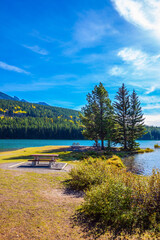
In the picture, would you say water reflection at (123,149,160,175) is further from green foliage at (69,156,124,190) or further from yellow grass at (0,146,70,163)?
yellow grass at (0,146,70,163)

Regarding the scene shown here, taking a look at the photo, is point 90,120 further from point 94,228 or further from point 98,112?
point 94,228

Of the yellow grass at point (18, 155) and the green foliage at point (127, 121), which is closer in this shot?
the yellow grass at point (18, 155)

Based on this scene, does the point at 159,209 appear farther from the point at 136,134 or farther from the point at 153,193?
the point at 136,134

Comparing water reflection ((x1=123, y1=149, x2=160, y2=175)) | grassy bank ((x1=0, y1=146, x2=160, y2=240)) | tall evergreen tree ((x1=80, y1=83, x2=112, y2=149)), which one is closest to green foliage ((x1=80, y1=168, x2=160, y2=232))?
grassy bank ((x1=0, y1=146, x2=160, y2=240))

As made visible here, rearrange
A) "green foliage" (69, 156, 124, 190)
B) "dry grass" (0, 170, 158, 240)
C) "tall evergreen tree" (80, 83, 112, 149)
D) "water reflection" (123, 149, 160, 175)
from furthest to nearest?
1. "tall evergreen tree" (80, 83, 112, 149)
2. "water reflection" (123, 149, 160, 175)
3. "green foliage" (69, 156, 124, 190)
4. "dry grass" (0, 170, 158, 240)

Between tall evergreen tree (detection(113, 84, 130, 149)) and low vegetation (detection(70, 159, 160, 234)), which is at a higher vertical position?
tall evergreen tree (detection(113, 84, 130, 149))

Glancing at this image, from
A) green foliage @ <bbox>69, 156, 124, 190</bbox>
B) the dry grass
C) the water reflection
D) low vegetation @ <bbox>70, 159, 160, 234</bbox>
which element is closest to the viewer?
the dry grass

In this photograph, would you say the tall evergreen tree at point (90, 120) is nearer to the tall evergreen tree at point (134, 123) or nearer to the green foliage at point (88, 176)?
the tall evergreen tree at point (134, 123)

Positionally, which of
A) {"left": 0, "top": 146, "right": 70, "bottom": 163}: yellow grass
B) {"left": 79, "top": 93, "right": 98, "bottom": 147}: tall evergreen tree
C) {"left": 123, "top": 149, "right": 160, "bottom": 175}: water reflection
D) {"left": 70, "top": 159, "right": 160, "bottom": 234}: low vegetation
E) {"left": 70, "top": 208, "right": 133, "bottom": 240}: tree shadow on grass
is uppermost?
{"left": 79, "top": 93, "right": 98, "bottom": 147}: tall evergreen tree

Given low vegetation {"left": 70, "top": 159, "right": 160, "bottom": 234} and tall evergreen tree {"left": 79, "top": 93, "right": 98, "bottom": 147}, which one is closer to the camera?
low vegetation {"left": 70, "top": 159, "right": 160, "bottom": 234}

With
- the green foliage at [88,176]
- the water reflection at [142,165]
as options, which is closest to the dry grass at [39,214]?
the green foliage at [88,176]

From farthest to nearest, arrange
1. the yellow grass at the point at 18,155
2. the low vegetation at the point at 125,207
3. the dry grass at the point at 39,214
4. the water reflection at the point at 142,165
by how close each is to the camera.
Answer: the yellow grass at the point at 18,155 < the water reflection at the point at 142,165 < the low vegetation at the point at 125,207 < the dry grass at the point at 39,214

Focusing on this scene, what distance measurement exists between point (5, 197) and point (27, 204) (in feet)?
4.39

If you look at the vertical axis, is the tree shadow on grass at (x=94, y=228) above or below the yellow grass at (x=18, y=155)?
above
